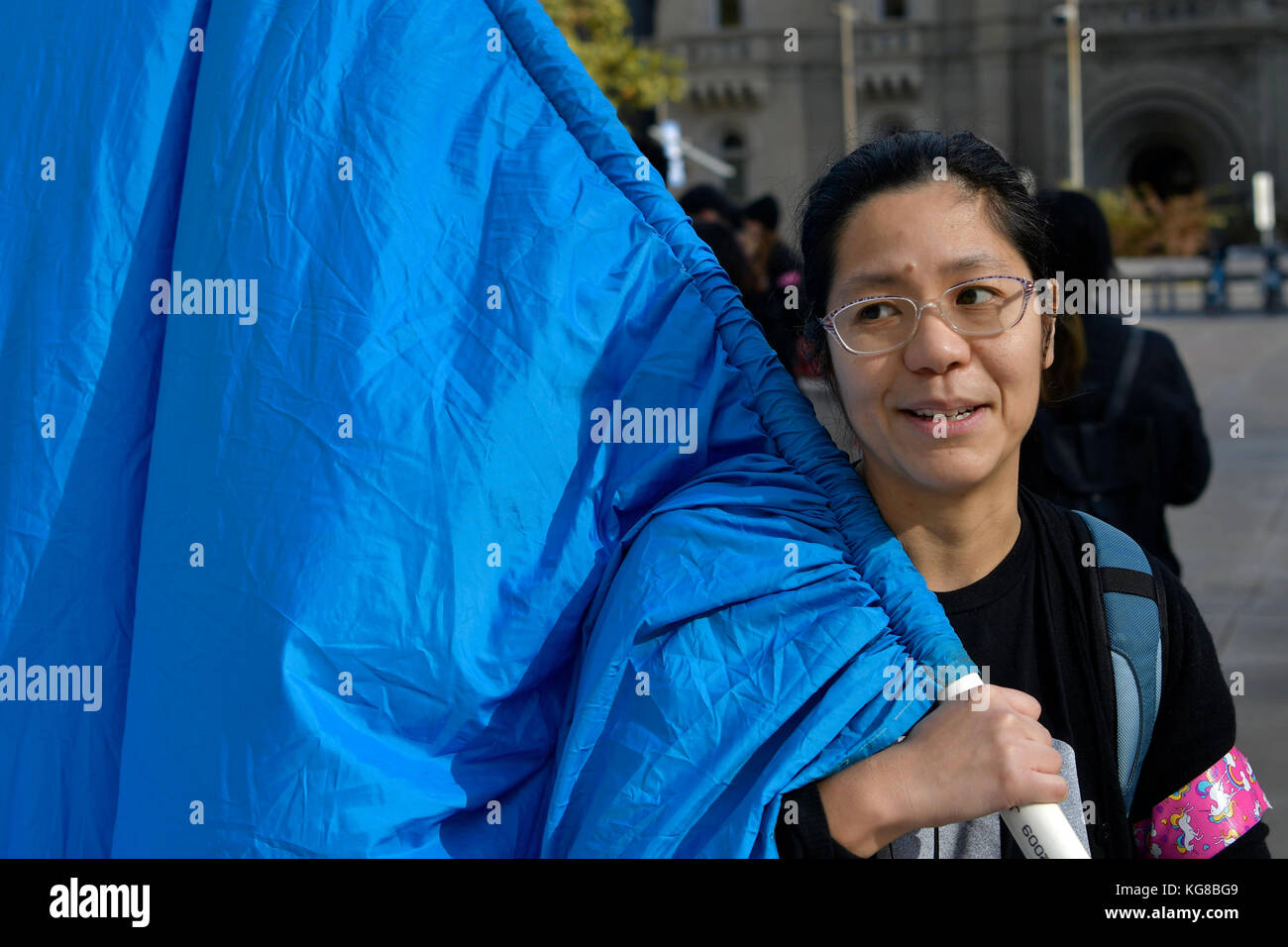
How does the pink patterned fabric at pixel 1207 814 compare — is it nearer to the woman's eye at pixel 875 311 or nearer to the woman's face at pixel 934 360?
the woman's face at pixel 934 360

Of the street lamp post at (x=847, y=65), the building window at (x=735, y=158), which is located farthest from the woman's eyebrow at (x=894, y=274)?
the building window at (x=735, y=158)

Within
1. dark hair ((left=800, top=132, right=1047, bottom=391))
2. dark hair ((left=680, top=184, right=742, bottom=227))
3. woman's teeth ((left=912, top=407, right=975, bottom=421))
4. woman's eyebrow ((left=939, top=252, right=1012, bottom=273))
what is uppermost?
dark hair ((left=680, top=184, right=742, bottom=227))

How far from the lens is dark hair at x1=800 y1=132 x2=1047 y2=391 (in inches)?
70.8

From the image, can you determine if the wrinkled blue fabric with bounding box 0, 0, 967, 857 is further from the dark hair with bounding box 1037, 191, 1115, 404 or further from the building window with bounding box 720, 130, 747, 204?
the building window with bounding box 720, 130, 747, 204

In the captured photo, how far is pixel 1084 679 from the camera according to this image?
5.74 feet

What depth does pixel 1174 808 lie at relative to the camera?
5.86 ft

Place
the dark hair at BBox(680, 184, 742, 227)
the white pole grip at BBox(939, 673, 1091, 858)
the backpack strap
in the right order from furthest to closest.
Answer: the dark hair at BBox(680, 184, 742, 227) → the backpack strap → the white pole grip at BBox(939, 673, 1091, 858)

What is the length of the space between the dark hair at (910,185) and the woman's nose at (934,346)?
17 centimetres

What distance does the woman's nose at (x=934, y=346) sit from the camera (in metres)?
1.67

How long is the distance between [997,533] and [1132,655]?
0.23 meters

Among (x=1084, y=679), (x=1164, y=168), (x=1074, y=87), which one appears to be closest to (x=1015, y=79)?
(x=1074, y=87)

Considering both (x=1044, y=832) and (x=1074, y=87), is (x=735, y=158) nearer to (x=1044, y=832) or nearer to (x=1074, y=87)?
(x=1074, y=87)

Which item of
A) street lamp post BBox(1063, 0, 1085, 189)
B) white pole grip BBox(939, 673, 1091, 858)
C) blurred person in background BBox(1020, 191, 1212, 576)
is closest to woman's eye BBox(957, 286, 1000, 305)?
white pole grip BBox(939, 673, 1091, 858)
